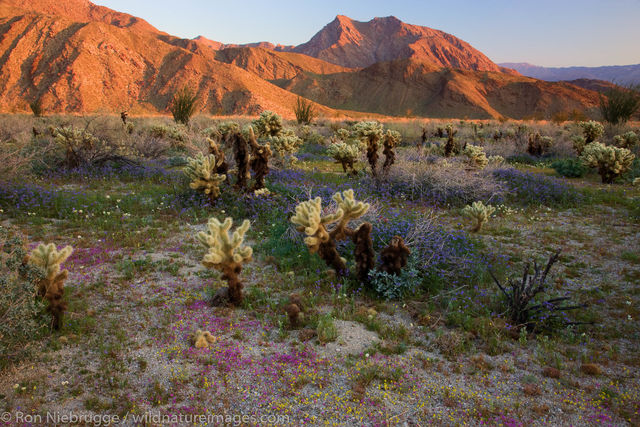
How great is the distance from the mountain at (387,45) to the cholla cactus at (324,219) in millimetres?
141513

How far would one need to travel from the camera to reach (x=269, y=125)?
13.0m

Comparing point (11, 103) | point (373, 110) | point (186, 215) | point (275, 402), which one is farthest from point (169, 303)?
point (373, 110)

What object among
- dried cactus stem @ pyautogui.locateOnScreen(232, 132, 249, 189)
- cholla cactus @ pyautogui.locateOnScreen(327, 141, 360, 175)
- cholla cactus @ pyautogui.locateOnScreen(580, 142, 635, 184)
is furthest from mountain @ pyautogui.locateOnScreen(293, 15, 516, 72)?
dried cactus stem @ pyautogui.locateOnScreen(232, 132, 249, 189)

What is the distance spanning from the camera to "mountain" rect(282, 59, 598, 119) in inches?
2800

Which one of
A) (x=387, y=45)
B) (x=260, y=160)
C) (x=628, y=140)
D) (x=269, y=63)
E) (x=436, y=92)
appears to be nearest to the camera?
(x=260, y=160)

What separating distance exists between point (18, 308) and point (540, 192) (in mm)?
10798

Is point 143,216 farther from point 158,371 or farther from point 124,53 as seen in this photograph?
point 124,53

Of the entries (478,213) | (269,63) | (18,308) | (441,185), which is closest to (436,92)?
(269,63)

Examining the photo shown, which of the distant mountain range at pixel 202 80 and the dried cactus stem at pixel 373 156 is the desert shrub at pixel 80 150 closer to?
the dried cactus stem at pixel 373 156

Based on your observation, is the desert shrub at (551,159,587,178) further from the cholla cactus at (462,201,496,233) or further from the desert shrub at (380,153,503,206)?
the cholla cactus at (462,201,496,233)

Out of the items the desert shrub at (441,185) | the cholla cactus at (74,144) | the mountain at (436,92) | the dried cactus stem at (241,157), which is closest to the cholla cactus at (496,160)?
the desert shrub at (441,185)

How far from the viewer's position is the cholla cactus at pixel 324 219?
14.8 feet

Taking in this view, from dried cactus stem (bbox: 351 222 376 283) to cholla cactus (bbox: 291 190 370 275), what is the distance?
5.5 inches

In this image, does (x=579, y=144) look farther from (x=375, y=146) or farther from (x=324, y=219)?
(x=324, y=219)
